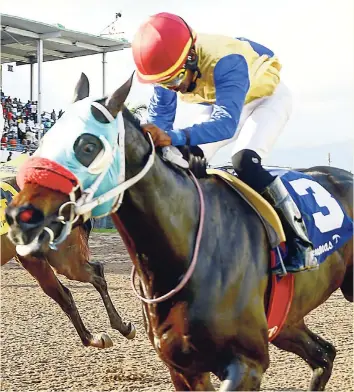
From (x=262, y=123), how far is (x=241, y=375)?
141 centimetres

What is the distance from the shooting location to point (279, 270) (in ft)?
10.0

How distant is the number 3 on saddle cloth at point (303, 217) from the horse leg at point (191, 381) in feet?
1.37

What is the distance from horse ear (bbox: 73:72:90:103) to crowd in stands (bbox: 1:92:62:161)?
53.4 ft

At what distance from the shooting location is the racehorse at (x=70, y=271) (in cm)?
540

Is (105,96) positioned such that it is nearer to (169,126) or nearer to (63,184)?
(63,184)

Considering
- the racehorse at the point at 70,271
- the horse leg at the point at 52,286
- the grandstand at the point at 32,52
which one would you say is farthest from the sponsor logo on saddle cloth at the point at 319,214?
the grandstand at the point at 32,52

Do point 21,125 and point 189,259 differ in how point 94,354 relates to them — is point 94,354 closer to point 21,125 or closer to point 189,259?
point 189,259

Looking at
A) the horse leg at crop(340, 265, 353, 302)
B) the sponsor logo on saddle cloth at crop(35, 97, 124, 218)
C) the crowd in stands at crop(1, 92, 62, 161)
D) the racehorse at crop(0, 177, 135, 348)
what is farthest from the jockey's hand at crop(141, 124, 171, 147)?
the crowd in stands at crop(1, 92, 62, 161)

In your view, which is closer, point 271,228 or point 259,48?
point 271,228

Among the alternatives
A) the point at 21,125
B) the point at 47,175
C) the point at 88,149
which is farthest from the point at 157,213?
the point at 21,125

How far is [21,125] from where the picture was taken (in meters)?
22.8

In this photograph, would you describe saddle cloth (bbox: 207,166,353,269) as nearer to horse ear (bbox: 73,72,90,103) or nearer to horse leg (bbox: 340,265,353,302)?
horse leg (bbox: 340,265,353,302)

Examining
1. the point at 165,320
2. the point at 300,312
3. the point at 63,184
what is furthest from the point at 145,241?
the point at 300,312

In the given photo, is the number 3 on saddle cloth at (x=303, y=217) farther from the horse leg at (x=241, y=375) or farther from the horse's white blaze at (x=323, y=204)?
the horse leg at (x=241, y=375)
